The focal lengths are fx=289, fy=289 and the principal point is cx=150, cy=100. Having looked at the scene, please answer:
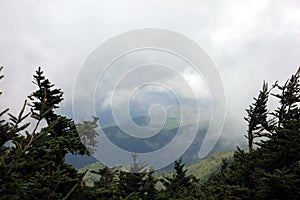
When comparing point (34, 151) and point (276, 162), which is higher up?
point (276, 162)

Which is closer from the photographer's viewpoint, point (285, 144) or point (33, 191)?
point (33, 191)

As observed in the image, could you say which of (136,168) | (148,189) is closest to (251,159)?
(148,189)

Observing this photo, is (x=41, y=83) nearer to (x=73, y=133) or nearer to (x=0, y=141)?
(x=73, y=133)

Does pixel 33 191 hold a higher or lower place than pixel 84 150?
lower

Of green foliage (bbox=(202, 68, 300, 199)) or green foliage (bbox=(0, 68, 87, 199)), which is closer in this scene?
green foliage (bbox=(0, 68, 87, 199))

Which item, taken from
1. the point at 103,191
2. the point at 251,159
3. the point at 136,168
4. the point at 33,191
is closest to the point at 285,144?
the point at 251,159

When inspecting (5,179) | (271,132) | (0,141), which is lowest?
(5,179)

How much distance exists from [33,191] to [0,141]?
63.9 inches

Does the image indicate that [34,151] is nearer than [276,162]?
Yes

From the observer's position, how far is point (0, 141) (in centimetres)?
678

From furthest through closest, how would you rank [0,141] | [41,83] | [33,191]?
1. [41,83]
2. [33,191]
3. [0,141]

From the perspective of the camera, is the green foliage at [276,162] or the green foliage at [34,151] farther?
the green foliage at [276,162]

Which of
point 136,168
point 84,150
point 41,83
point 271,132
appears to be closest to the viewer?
point 41,83

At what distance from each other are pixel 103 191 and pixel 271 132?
31.6 feet
